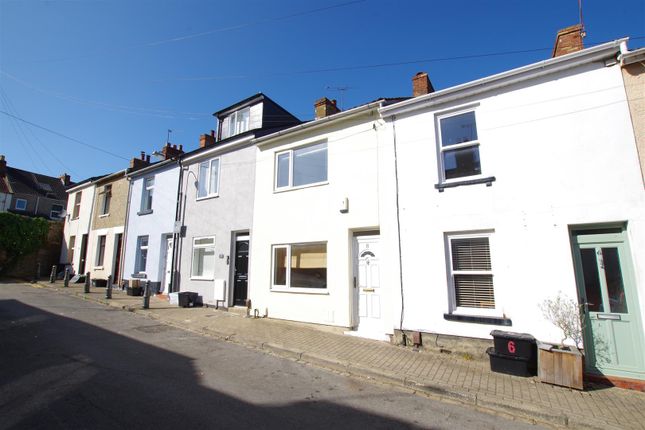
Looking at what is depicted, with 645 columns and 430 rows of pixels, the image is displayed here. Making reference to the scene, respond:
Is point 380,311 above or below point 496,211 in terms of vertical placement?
below

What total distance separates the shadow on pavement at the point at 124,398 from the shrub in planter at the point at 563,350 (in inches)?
123

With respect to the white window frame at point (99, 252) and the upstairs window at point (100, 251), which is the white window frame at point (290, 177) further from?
the upstairs window at point (100, 251)

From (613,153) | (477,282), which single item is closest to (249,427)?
(477,282)

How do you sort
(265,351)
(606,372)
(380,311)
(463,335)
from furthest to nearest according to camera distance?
(380,311) → (265,351) → (463,335) → (606,372)

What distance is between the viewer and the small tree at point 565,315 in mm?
5720

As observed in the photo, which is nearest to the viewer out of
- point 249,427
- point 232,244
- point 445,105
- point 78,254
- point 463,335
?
point 249,427

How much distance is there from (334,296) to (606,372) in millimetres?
5623

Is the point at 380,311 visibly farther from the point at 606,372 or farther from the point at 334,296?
the point at 606,372

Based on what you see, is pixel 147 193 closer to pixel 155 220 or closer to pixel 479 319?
pixel 155 220

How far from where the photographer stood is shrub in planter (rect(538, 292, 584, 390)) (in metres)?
5.29

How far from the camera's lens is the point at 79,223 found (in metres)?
20.8

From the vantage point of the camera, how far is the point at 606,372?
220 inches

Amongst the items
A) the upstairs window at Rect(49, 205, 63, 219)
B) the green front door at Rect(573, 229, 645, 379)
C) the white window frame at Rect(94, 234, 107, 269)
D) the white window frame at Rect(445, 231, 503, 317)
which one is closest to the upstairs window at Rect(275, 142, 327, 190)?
the white window frame at Rect(445, 231, 503, 317)

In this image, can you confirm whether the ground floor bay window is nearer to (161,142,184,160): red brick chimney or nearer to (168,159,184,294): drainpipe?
(168,159,184,294): drainpipe
